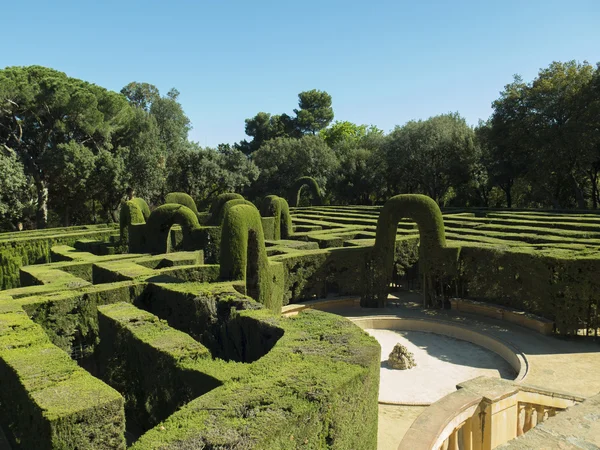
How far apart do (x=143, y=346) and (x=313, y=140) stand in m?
48.9

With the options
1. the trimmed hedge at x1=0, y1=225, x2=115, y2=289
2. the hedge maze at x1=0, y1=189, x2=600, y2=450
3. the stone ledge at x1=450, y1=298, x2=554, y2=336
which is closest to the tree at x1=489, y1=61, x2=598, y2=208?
the hedge maze at x1=0, y1=189, x2=600, y2=450

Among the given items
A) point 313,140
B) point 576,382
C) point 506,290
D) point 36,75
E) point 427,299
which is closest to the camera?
point 576,382

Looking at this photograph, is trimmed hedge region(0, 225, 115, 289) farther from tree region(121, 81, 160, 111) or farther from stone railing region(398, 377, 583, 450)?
tree region(121, 81, 160, 111)

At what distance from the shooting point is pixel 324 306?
18109mm

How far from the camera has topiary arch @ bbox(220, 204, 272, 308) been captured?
42.2 ft

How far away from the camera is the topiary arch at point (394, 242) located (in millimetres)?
17172

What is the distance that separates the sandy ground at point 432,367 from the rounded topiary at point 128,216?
45.5ft

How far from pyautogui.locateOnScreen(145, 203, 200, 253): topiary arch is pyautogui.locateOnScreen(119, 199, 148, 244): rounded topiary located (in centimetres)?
299

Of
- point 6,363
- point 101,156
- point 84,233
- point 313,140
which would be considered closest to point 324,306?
point 6,363

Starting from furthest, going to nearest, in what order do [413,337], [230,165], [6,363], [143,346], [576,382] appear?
[230,165]
[413,337]
[576,382]
[143,346]
[6,363]

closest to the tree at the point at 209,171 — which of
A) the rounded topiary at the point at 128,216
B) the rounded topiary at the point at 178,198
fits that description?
the rounded topiary at the point at 178,198

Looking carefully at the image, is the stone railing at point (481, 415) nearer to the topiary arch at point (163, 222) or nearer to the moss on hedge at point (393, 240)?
the moss on hedge at point (393, 240)

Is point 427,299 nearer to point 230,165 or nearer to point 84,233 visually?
point 84,233

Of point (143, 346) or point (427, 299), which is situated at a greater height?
point (143, 346)
